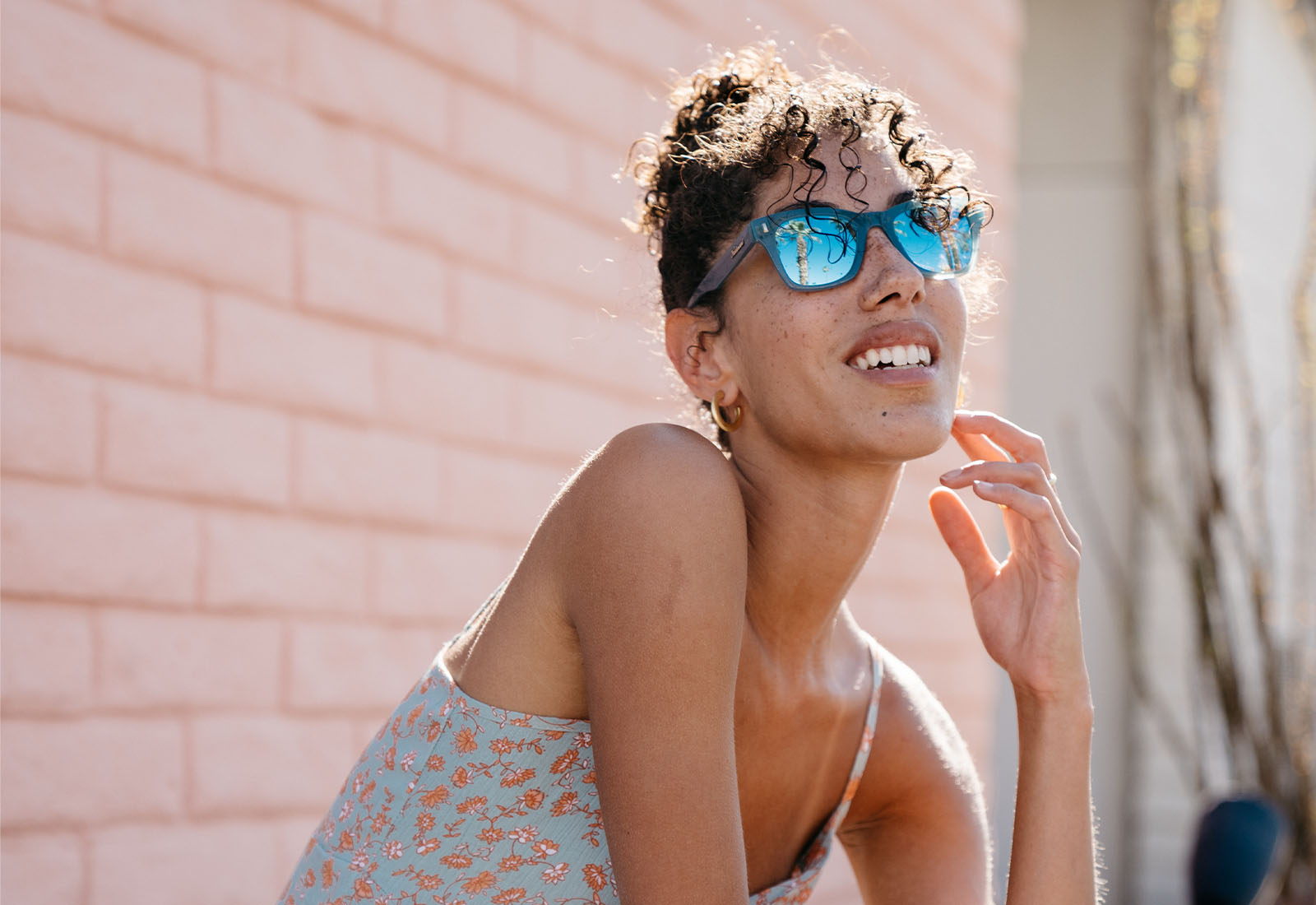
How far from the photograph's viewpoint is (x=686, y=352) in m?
2.16

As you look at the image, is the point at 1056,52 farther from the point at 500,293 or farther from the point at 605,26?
the point at 500,293

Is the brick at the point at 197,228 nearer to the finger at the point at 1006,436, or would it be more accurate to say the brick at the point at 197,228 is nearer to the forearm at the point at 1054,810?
the finger at the point at 1006,436

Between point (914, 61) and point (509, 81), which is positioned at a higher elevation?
point (914, 61)

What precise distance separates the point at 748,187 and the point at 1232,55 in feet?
18.7

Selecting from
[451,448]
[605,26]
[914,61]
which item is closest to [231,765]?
[451,448]

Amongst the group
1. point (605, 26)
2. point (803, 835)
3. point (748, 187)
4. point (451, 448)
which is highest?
point (605, 26)

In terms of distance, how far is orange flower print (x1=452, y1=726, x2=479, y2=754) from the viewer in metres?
1.96

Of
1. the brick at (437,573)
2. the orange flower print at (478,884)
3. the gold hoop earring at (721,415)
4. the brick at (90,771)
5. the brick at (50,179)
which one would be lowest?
the orange flower print at (478,884)

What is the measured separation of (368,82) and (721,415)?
4.41ft

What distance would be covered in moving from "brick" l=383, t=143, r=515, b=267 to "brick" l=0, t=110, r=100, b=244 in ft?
2.34

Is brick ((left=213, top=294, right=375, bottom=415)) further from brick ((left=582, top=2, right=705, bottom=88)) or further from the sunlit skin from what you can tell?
brick ((left=582, top=2, right=705, bottom=88))

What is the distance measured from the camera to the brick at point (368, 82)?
2.94m

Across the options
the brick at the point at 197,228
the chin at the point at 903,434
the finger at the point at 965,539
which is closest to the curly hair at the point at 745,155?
the chin at the point at 903,434

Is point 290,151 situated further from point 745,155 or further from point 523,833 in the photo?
point 523,833
